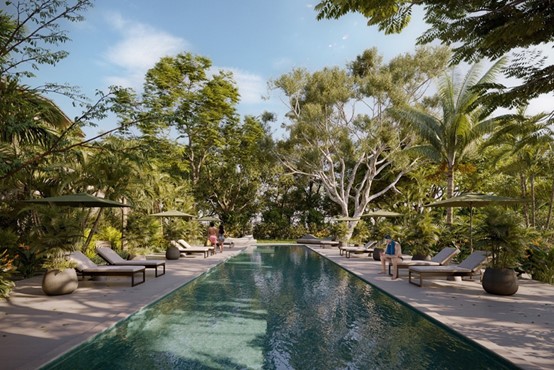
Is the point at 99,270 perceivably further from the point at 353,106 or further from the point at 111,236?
the point at 353,106

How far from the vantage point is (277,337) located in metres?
5.71

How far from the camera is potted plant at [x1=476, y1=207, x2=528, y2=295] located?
8.38 m

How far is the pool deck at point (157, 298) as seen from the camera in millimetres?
4625

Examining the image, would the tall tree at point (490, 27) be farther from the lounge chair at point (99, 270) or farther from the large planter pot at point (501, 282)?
A: the lounge chair at point (99, 270)

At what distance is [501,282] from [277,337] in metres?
5.97

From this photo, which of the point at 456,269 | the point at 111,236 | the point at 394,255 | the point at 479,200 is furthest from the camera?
the point at 111,236

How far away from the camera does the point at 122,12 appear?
11.6 metres

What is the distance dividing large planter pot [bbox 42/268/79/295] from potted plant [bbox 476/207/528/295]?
32.5ft

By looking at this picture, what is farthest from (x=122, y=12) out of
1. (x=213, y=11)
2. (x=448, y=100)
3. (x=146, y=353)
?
(x=448, y=100)

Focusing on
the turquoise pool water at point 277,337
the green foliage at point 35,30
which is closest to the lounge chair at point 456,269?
the turquoise pool water at point 277,337

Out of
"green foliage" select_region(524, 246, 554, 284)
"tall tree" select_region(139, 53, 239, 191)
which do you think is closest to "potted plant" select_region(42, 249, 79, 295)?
"green foliage" select_region(524, 246, 554, 284)

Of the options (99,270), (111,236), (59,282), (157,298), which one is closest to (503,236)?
(157,298)

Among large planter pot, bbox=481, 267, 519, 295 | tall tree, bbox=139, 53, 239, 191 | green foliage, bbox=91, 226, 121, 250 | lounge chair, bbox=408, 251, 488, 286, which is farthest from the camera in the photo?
tall tree, bbox=139, 53, 239, 191

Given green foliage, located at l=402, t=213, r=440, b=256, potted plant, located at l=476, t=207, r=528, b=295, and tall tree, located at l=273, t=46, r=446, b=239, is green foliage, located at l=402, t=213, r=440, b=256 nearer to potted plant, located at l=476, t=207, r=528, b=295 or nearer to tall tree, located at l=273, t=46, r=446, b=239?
potted plant, located at l=476, t=207, r=528, b=295
